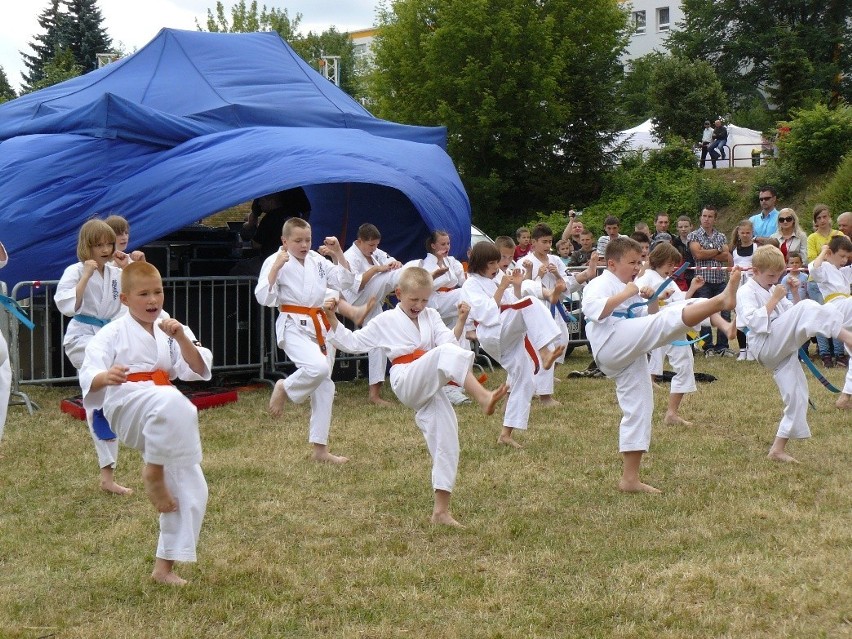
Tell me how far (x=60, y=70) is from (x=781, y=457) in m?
35.5

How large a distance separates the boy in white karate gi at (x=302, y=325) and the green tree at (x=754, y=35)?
4041cm

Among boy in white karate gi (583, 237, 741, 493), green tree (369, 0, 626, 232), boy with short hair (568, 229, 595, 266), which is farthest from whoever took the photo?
green tree (369, 0, 626, 232)

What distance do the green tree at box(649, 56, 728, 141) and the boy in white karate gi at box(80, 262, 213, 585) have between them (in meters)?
33.2

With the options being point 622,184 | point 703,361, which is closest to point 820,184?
point 622,184

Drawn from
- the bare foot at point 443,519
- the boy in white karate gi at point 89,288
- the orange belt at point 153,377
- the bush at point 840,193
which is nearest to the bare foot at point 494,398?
the bare foot at point 443,519

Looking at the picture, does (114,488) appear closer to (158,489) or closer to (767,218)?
(158,489)

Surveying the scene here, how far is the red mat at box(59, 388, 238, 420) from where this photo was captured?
953 cm

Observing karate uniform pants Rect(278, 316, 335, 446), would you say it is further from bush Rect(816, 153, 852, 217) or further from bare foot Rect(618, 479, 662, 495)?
bush Rect(816, 153, 852, 217)

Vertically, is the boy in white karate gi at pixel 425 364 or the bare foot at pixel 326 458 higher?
the boy in white karate gi at pixel 425 364

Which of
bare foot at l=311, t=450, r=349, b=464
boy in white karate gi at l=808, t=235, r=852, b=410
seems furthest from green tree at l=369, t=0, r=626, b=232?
bare foot at l=311, t=450, r=349, b=464

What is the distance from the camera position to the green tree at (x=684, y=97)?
36.4 m

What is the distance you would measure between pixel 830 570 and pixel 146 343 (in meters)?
3.47

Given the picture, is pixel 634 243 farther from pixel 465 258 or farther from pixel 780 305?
pixel 465 258

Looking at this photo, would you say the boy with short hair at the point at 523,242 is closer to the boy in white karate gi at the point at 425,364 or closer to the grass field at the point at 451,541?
the grass field at the point at 451,541
